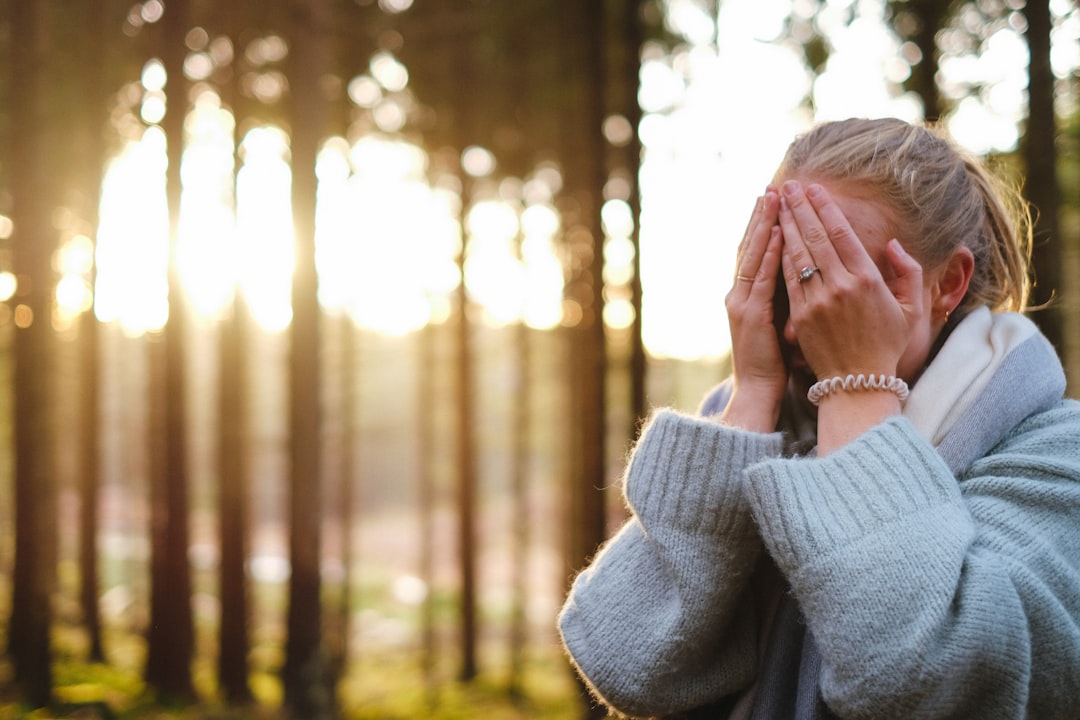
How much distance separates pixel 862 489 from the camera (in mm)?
1393

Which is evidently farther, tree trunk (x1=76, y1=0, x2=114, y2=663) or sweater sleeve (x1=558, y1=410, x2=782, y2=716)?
tree trunk (x1=76, y1=0, x2=114, y2=663)

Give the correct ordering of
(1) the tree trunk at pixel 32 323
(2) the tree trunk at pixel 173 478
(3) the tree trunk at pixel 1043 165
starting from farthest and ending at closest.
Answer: (2) the tree trunk at pixel 173 478, (1) the tree trunk at pixel 32 323, (3) the tree trunk at pixel 1043 165

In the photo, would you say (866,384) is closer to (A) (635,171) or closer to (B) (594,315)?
(A) (635,171)

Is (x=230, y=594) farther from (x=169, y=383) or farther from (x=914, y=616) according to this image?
(x=914, y=616)

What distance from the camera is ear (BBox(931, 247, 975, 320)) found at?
1638 millimetres

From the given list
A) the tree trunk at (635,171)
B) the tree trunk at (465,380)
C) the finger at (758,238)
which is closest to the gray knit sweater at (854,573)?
the finger at (758,238)

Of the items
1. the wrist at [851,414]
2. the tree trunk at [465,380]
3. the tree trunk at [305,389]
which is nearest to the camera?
the wrist at [851,414]

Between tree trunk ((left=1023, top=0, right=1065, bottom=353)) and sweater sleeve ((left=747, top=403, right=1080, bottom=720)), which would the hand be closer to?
sweater sleeve ((left=747, top=403, right=1080, bottom=720))

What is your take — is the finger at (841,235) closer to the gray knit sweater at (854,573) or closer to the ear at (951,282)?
the ear at (951,282)

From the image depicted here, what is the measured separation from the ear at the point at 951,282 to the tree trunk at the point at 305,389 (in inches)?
198

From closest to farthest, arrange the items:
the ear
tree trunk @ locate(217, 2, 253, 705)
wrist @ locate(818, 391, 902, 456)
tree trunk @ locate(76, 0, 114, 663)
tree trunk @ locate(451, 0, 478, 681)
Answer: wrist @ locate(818, 391, 902, 456), the ear, tree trunk @ locate(217, 2, 253, 705), tree trunk @ locate(76, 0, 114, 663), tree trunk @ locate(451, 0, 478, 681)

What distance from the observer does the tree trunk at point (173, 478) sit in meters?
7.61

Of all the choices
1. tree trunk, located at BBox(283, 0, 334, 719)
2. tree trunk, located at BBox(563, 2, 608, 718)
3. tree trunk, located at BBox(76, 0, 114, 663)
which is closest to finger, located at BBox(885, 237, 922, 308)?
tree trunk, located at BBox(283, 0, 334, 719)

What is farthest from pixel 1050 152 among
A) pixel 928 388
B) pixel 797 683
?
pixel 797 683
